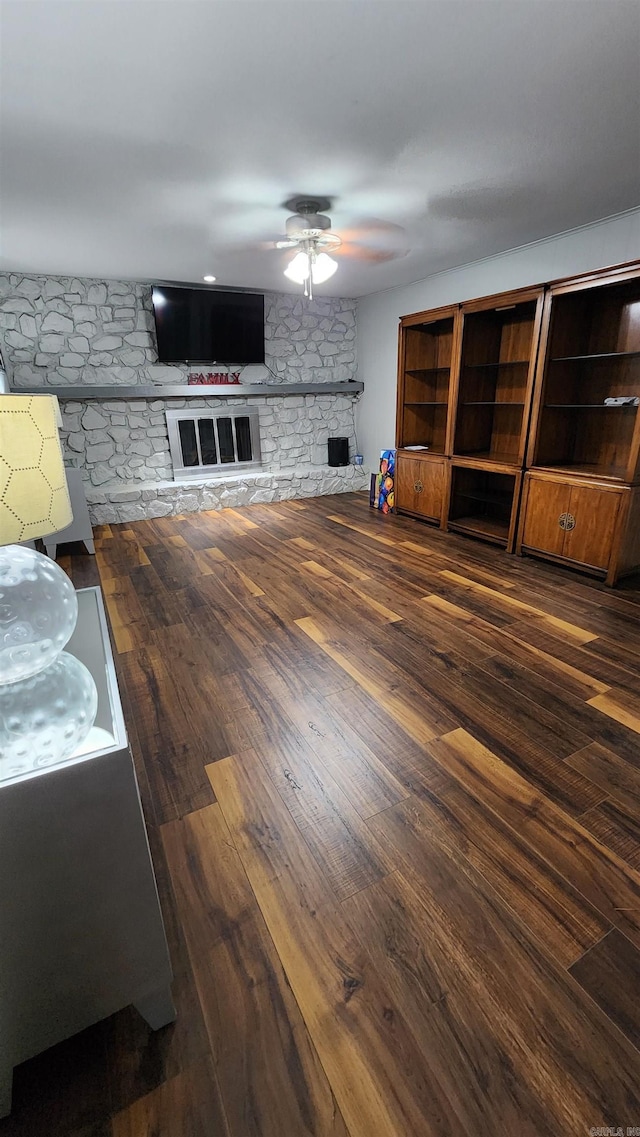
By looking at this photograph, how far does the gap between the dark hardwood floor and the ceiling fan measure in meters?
2.36

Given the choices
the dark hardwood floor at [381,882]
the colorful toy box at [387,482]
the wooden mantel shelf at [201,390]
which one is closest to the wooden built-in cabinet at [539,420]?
the colorful toy box at [387,482]

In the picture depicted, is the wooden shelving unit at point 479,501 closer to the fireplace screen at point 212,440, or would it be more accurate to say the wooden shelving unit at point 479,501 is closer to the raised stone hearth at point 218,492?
the raised stone hearth at point 218,492

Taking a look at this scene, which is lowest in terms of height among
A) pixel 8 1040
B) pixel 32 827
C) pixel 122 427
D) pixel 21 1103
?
pixel 21 1103

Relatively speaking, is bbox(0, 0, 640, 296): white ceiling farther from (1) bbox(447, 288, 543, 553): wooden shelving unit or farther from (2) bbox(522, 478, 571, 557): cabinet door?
(2) bbox(522, 478, 571, 557): cabinet door

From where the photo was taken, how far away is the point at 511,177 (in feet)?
8.23

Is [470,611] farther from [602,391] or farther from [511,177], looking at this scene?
[511,177]

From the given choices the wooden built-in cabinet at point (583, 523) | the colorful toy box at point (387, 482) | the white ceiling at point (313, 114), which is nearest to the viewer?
the white ceiling at point (313, 114)

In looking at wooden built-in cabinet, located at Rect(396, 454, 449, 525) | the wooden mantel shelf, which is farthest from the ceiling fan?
the wooden mantel shelf

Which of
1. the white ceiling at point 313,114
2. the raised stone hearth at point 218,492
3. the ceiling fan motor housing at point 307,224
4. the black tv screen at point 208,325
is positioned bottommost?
the raised stone hearth at point 218,492

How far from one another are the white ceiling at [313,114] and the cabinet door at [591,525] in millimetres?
1702

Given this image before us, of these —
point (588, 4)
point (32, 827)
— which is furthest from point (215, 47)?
point (32, 827)

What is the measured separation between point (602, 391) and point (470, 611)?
2023 mm

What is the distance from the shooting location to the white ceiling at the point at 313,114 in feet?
4.79

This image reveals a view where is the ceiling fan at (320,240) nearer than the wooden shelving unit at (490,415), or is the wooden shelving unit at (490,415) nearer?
the ceiling fan at (320,240)
